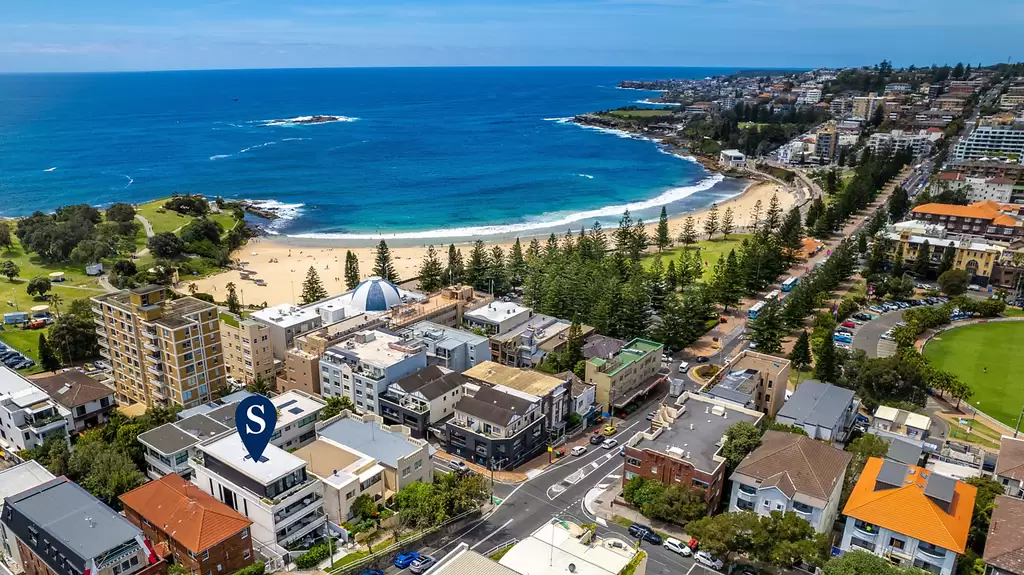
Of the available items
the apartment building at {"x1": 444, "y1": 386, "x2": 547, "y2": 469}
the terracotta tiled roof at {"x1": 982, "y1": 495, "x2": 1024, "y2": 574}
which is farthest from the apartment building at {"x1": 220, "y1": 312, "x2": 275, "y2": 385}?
the terracotta tiled roof at {"x1": 982, "y1": 495, "x2": 1024, "y2": 574}

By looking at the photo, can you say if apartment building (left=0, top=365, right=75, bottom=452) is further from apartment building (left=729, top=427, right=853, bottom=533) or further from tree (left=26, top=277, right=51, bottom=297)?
apartment building (left=729, top=427, right=853, bottom=533)

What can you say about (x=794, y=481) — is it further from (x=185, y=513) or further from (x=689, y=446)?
(x=185, y=513)

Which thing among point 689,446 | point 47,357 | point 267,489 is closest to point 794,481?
point 689,446

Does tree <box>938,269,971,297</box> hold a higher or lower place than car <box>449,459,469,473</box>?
higher

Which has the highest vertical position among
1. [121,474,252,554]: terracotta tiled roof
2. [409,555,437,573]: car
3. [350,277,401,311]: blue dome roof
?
[350,277,401,311]: blue dome roof

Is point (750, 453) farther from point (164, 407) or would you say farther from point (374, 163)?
point (374, 163)

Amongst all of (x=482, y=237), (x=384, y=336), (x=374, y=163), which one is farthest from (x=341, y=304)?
(x=374, y=163)

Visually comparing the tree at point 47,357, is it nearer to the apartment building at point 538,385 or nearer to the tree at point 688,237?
the apartment building at point 538,385
